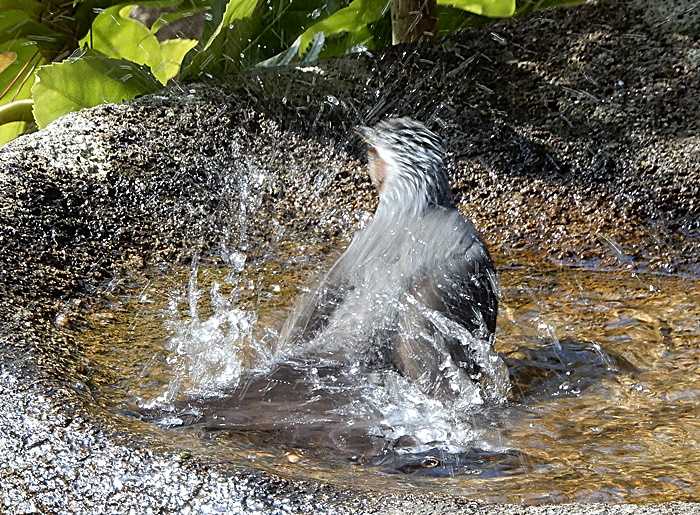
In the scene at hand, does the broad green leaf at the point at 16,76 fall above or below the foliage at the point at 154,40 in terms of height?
below

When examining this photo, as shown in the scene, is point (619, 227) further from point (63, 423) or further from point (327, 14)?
point (63, 423)

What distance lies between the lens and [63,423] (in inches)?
72.1

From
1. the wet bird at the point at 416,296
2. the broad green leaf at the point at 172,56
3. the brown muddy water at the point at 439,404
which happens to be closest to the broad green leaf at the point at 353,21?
the broad green leaf at the point at 172,56

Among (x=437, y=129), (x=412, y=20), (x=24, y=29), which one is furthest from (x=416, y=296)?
(x=24, y=29)

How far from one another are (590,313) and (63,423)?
1834 millimetres

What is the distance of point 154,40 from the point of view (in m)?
4.34

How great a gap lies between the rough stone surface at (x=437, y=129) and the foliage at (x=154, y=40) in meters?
0.34

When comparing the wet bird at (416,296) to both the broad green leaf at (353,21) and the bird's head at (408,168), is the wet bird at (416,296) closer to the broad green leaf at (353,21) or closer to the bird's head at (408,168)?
the bird's head at (408,168)

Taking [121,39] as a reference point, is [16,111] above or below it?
below

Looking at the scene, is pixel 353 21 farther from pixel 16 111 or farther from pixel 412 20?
pixel 16 111

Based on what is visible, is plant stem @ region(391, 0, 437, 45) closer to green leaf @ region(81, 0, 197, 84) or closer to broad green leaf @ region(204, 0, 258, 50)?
broad green leaf @ region(204, 0, 258, 50)

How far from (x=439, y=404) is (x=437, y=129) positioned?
1.53 m

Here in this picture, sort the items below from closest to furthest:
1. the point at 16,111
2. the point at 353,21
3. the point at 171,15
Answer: the point at 353,21
the point at 171,15
the point at 16,111

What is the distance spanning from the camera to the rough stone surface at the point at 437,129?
129 inches
